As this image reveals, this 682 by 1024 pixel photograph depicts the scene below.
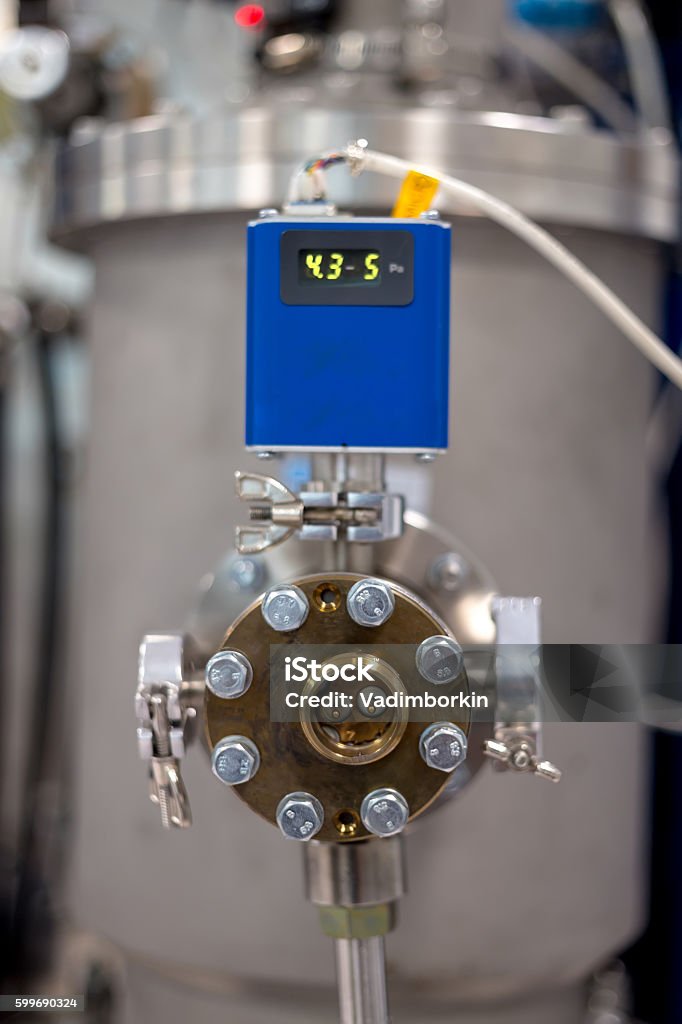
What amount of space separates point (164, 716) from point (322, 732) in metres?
0.06

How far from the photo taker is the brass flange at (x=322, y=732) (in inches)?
14.0

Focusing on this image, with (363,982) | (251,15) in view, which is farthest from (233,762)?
(251,15)

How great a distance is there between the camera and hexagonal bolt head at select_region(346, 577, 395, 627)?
35cm

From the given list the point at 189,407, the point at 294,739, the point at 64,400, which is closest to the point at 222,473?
the point at 189,407

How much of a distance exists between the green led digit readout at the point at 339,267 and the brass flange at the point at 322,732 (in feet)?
0.38

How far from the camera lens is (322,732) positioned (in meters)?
0.36

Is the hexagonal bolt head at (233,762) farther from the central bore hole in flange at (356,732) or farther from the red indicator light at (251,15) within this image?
the red indicator light at (251,15)

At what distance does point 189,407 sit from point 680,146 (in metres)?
0.53

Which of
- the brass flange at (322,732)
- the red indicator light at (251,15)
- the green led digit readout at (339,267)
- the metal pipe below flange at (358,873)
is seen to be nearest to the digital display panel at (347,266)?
the green led digit readout at (339,267)

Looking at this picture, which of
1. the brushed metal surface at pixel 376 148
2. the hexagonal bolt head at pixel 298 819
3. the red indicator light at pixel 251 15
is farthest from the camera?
the red indicator light at pixel 251 15

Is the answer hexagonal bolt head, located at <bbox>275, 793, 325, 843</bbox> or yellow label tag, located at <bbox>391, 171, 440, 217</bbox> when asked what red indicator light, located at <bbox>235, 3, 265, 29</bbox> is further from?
hexagonal bolt head, located at <bbox>275, 793, 325, 843</bbox>

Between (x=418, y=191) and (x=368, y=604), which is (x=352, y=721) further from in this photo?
(x=418, y=191)

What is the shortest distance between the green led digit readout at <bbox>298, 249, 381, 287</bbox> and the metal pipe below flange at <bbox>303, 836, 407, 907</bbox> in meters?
0.23

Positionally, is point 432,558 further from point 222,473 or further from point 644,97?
point 644,97
